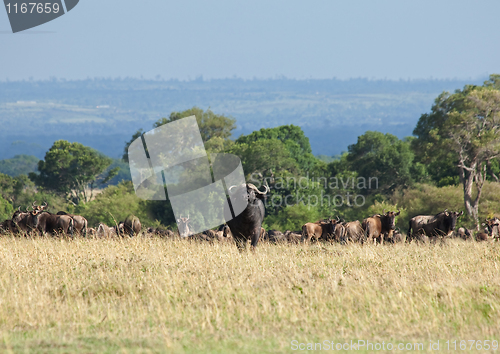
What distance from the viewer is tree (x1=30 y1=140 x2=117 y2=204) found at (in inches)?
3986

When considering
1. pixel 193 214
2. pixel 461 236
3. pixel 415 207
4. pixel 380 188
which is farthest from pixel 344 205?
pixel 461 236

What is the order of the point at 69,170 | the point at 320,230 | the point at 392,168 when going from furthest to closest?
1. the point at 69,170
2. the point at 392,168
3. the point at 320,230

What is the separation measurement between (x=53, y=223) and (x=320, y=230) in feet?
34.6

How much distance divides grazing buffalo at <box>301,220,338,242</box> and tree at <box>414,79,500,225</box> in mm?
39218

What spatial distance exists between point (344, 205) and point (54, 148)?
56461 millimetres

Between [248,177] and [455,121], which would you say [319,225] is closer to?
[455,121]

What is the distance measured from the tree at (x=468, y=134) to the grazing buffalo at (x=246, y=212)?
46834mm

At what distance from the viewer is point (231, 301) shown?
10422 millimetres

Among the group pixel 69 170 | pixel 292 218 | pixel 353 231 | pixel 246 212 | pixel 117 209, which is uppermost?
pixel 246 212

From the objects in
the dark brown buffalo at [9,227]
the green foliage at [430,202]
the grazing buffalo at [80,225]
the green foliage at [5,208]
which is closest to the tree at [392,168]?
the green foliage at [430,202]

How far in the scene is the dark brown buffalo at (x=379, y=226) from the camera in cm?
2212

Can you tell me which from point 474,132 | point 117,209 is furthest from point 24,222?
point 117,209

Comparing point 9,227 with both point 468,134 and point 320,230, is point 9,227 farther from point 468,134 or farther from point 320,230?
point 468,134

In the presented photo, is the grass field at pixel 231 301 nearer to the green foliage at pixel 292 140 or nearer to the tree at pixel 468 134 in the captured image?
the tree at pixel 468 134
